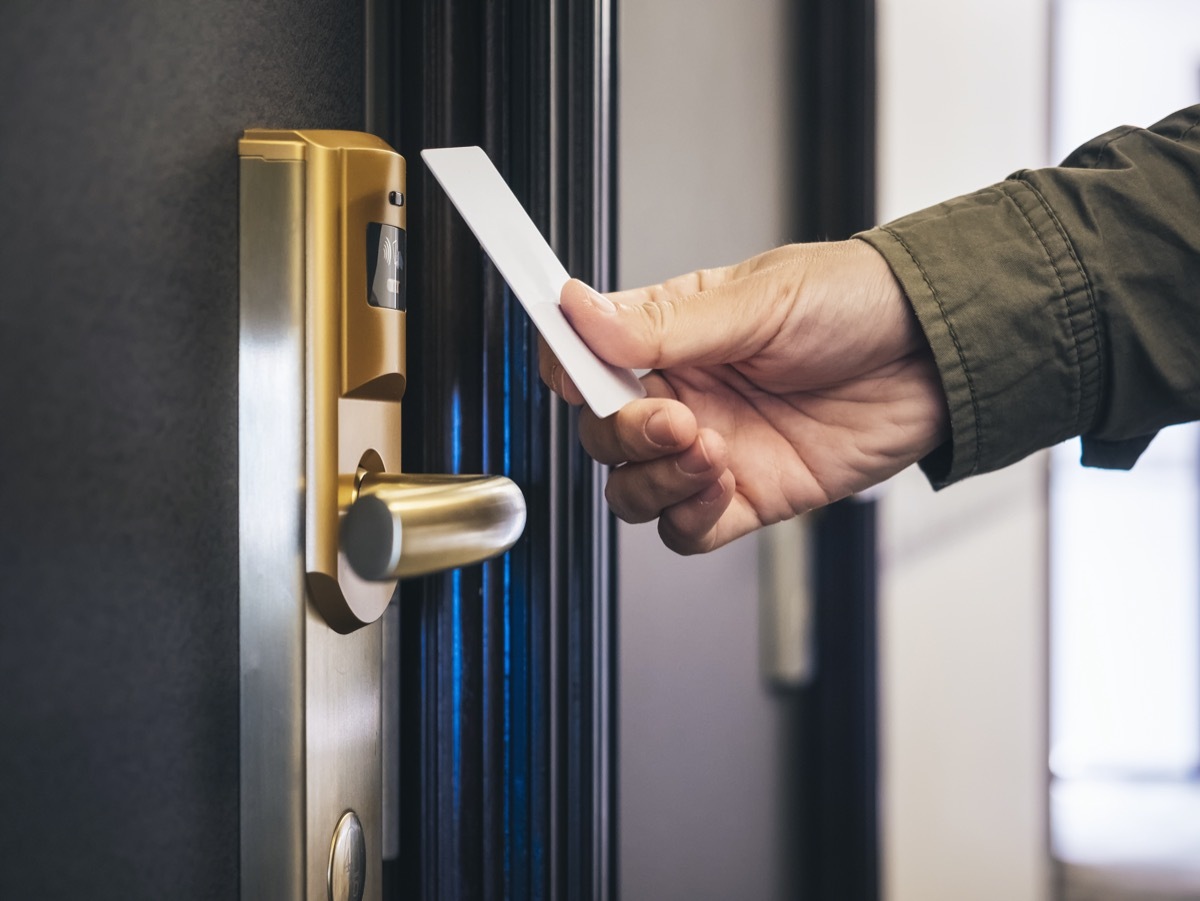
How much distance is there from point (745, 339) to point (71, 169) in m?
0.33

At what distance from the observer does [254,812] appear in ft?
1.10

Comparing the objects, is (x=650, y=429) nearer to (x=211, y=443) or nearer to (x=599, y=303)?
(x=599, y=303)

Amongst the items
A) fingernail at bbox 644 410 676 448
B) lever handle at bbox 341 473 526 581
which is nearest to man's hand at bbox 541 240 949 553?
fingernail at bbox 644 410 676 448

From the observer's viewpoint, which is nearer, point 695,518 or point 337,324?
point 337,324

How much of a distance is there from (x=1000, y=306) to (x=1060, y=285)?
4 centimetres

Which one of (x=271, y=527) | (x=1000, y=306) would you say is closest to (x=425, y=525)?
(x=271, y=527)

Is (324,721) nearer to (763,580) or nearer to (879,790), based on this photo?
(763,580)

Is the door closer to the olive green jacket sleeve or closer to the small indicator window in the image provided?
the small indicator window

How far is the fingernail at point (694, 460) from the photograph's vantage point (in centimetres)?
46

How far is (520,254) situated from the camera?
0.39 meters

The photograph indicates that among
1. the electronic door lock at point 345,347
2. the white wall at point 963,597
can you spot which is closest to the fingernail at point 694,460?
the electronic door lock at point 345,347

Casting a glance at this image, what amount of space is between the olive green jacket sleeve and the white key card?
205 mm

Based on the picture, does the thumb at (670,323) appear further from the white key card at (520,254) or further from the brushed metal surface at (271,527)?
the brushed metal surface at (271,527)

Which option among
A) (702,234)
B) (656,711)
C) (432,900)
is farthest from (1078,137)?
(432,900)
